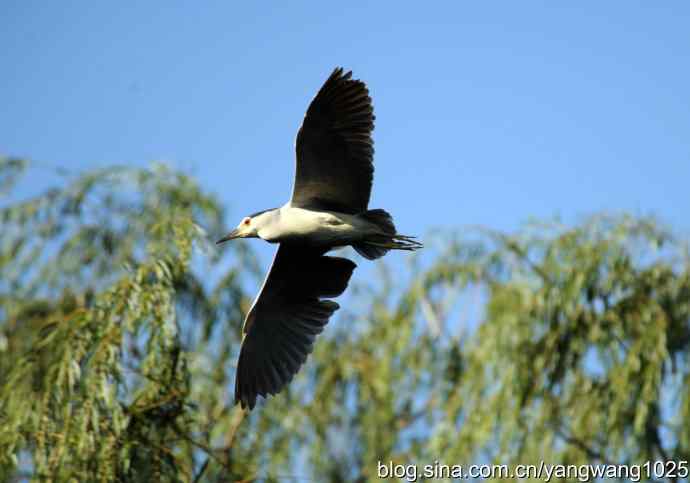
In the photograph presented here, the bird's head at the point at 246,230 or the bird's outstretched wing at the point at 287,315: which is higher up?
the bird's head at the point at 246,230

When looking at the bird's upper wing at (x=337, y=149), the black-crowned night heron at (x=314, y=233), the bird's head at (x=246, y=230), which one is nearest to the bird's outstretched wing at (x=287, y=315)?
the black-crowned night heron at (x=314, y=233)

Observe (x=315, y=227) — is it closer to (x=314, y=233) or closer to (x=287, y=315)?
(x=314, y=233)

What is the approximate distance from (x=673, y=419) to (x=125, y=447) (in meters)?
3.40

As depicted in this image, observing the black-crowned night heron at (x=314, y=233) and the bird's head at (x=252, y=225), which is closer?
the black-crowned night heron at (x=314, y=233)

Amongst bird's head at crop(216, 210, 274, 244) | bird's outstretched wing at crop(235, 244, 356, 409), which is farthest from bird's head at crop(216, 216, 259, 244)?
bird's outstretched wing at crop(235, 244, 356, 409)

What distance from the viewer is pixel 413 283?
26.0ft

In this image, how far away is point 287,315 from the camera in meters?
6.70

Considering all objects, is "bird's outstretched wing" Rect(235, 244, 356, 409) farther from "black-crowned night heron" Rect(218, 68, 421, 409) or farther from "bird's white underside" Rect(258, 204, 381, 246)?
"bird's white underside" Rect(258, 204, 381, 246)

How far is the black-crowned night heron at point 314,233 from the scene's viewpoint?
5746mm

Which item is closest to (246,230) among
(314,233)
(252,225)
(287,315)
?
(252,225)

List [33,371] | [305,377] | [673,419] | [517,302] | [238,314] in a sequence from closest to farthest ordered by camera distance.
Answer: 1. [33,371]
2. [673,419]
3. [517,302]
4. [238,314]
5. [305,377]

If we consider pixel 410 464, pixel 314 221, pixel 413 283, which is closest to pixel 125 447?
pixel 314 221

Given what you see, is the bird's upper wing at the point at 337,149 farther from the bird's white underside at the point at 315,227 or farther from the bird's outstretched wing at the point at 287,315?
the bird's outstretched wing at the point at 287,315

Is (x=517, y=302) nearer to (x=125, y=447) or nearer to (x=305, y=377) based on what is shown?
(x=305, y=377)
